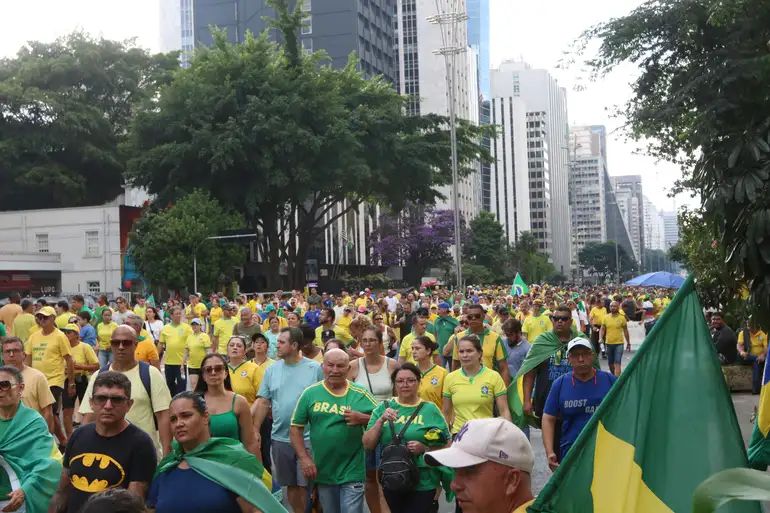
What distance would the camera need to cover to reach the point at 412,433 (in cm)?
621

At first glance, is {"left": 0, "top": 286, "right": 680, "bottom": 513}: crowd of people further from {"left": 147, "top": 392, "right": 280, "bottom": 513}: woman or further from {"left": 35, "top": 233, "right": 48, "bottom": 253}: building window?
{"left": 35, "top": 233, "right": 48, "bottom": 253}: building window

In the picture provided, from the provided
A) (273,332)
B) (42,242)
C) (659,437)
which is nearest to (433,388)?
(659,437)

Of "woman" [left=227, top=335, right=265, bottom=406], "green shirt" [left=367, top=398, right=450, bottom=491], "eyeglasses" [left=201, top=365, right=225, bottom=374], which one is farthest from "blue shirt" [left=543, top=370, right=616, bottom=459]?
"woman" [left=227, top=335, right=265, bottom=406]

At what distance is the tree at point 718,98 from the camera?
27.0ft

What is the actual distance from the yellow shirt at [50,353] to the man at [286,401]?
404 cm

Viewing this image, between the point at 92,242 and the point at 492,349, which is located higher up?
the point at 92,242

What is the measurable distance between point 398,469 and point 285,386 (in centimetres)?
173

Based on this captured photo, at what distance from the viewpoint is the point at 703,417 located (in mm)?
3703

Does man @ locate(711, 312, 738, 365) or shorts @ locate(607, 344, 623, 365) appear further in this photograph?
shorts @ locate(607, 344, 623, 365)

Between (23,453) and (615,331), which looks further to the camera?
(615,331)

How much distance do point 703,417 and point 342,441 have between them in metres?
3.21

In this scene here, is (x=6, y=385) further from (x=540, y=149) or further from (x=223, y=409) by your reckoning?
(x=540, y=149)

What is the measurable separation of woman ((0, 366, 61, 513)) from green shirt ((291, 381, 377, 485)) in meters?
1.61

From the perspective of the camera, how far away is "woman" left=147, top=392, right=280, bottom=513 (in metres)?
4.45
